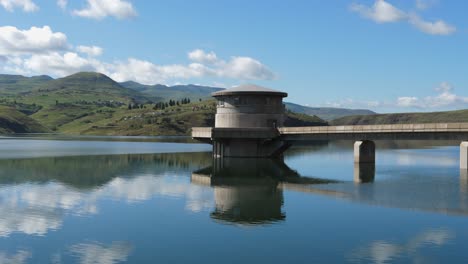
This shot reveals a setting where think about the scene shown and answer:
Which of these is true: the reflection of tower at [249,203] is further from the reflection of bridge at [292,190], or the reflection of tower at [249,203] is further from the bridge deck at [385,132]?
the bridge deck at [385,132]

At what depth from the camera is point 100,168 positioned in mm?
74125

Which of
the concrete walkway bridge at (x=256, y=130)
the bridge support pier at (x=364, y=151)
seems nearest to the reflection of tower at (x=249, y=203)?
the bridge support pier at (x=364, y=151)

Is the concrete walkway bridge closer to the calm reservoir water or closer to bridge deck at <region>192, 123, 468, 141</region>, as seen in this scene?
bridge deck at <region>192, 123, 468, 141</region>

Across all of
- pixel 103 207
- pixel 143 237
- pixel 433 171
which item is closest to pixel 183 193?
pixel 103 207

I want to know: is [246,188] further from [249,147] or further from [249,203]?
[249,147]

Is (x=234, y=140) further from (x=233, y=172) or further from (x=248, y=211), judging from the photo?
(x=248, y=211)

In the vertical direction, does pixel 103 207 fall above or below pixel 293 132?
below

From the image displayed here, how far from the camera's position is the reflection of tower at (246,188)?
1444 inches

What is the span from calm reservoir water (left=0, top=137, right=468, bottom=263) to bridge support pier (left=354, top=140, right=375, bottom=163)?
1747 cm

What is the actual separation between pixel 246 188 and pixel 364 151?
112 feet

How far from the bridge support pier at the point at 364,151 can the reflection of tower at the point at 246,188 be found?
11845mm

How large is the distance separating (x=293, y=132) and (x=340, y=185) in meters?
31.3

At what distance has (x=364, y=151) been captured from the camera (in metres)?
80.8

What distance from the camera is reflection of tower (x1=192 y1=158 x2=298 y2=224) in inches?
1444
